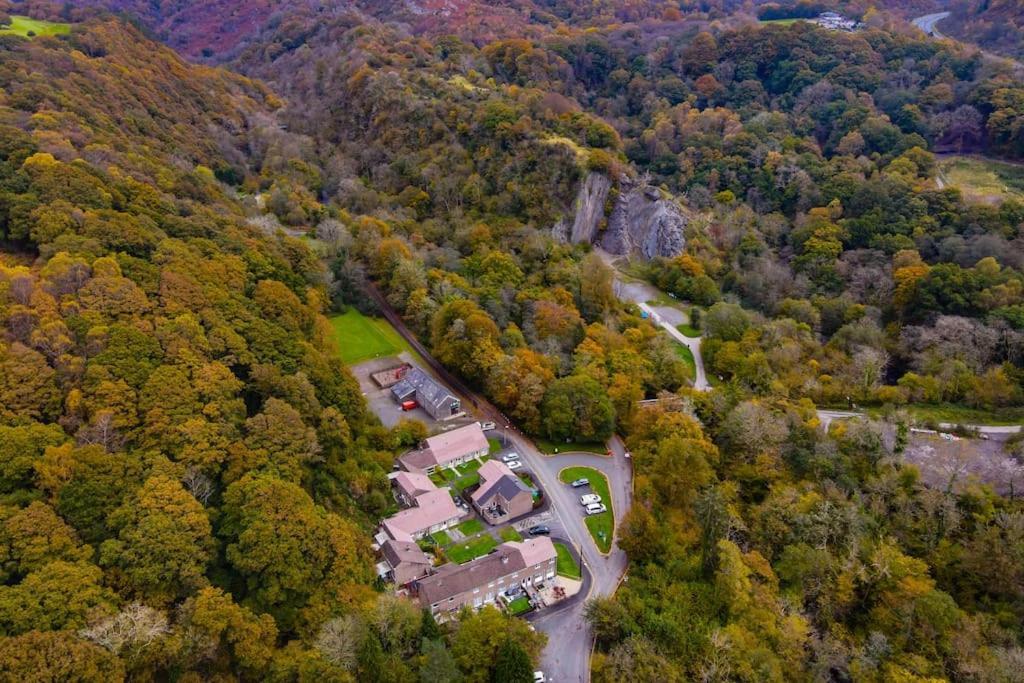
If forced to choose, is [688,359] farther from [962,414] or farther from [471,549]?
[471,549]

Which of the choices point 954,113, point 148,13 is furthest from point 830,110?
point 148,13

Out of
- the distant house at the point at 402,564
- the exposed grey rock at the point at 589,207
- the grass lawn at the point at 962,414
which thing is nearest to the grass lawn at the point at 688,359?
the grass lawn at the point at 962,414

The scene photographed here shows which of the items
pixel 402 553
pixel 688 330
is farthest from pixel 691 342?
pixel 402 553

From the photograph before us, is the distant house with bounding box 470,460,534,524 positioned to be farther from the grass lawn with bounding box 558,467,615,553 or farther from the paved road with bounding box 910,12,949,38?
the paved road with bounding box 910,12,949,38

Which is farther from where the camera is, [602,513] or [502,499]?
[602,513]

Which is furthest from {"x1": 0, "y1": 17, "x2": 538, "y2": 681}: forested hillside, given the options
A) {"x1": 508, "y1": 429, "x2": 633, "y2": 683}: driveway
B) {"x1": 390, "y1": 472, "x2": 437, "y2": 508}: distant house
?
{"x1": 508, "y1": 429, "x2": 633, "y2": 683}: driveway

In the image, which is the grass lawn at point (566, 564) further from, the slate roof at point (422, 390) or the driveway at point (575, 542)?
the slate roof at point (422, 390)

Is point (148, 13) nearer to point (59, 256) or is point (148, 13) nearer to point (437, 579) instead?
point (59, 256)
